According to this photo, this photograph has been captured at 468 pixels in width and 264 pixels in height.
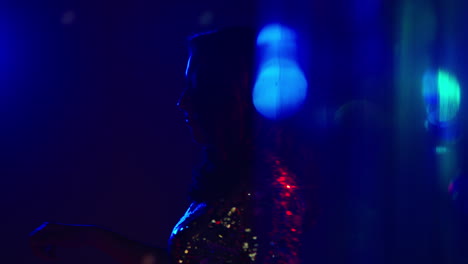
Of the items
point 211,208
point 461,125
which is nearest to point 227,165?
point 211,208

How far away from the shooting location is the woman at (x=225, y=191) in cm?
89

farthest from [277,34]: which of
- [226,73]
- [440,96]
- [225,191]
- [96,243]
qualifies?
[96,243]

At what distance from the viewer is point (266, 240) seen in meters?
0.89

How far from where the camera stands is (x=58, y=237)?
966mm

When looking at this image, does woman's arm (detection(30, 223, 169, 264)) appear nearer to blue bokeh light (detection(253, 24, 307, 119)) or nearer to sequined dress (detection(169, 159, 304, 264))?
sequined dress (detection(169, 159, 304, 264))

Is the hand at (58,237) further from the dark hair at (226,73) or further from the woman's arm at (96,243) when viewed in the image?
the dark hair at (226,73)

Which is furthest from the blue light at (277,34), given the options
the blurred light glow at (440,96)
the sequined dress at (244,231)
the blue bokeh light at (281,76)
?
the sequined dress at (244,231)

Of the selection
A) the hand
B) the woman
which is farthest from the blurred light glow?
the hand

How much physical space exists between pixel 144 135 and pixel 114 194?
0.40 meters

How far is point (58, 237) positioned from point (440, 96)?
167 centimetres

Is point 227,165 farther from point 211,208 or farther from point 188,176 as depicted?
point 188,176

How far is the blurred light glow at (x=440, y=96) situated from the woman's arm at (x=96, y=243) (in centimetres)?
143

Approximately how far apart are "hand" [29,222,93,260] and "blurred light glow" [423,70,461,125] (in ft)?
5.09

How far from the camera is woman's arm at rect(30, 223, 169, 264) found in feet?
3.10
